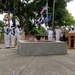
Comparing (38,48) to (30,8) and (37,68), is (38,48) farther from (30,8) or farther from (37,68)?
(30,8)

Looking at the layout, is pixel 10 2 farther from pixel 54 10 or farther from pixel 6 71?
pixel 6 71

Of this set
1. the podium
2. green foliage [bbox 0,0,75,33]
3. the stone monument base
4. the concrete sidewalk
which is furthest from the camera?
green foliage [bbox 0,0,75,33]

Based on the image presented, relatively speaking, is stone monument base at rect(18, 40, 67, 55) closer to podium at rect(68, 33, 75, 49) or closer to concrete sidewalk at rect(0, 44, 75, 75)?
concrete sidewalk at rect(0, 44, 75, 75)

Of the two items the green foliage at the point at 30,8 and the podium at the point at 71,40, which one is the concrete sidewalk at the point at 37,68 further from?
the green foliage at the point at 30,8

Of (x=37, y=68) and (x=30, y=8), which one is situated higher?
(x=30, y=8)

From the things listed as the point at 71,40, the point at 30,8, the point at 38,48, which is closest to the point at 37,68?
the point at 38,48

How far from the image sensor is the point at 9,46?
18.4m

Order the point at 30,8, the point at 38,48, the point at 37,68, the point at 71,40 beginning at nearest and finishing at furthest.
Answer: the point at 37,68
the point at 38,48
the point at 71,40
the point at 30,8

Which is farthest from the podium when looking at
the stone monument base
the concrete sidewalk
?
the concrete sidewalk

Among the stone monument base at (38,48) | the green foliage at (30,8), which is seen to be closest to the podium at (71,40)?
the stone monument base at (38,48)

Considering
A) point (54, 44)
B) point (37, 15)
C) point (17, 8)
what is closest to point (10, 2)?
point (17, 8)

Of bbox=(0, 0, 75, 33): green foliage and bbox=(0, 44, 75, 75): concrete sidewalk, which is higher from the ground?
bbox=(0, 0, 75, 33): green foliage

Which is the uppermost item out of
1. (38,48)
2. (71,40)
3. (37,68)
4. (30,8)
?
(30,8)

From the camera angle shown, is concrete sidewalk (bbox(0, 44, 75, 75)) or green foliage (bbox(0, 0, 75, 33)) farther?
green foliage (bbox(0, 0, 75, 33))
